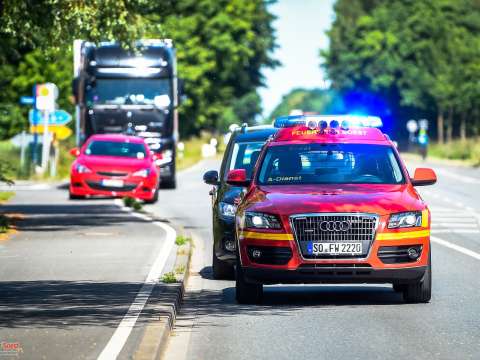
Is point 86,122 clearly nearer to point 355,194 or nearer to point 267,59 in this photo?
point 355,194

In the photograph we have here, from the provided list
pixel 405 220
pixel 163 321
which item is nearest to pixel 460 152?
pixel 405 220

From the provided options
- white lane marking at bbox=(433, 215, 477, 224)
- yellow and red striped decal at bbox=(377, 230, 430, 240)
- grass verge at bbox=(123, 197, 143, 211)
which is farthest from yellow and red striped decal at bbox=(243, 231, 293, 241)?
grass verge at bbox=(123, 197, 143, 211)

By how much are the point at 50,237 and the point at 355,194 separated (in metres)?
9.75

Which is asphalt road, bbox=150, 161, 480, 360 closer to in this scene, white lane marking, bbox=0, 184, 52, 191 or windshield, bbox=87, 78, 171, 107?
windshield, bbox=87, 78, 171, 107

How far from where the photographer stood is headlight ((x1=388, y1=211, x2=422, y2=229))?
46.5ft

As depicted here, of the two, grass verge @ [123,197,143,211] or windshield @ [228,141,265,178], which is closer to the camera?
windshield @ [228,141,265,178]

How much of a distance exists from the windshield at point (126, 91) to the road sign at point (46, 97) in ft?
21.9

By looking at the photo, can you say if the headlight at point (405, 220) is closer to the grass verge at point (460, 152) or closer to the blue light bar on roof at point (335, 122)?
the blue light bar on roof at point (335, 122)

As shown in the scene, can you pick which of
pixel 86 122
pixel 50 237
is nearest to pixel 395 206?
pixel 50 237

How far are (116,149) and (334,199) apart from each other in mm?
23635

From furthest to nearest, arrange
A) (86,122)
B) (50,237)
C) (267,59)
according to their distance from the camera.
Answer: (267,59) < (86,122) < (50,237)

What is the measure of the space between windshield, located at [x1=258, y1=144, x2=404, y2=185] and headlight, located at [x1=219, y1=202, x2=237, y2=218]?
4.26 ft

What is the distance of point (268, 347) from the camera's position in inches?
450

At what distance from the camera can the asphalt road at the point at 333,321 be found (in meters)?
11.2
